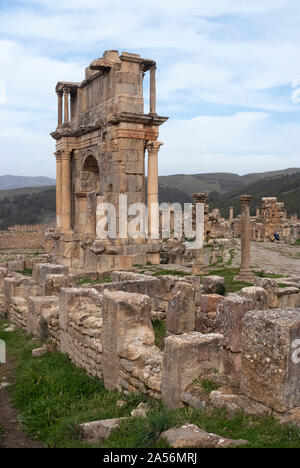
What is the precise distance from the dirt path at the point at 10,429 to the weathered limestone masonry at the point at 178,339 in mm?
1048

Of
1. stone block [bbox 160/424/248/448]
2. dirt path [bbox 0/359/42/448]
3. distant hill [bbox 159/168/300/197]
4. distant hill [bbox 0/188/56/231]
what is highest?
distant hill [bbox 159/168/300/197]

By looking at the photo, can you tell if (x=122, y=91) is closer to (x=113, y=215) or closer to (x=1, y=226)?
(x=113, y=215)

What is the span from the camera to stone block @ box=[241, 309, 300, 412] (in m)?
3.25

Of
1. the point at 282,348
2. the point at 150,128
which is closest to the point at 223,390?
the point at 282,348

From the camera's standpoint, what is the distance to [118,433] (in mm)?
3723

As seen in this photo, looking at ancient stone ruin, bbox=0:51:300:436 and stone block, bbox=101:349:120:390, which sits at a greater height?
ancient stone ruin, bbox=0:51:300:436

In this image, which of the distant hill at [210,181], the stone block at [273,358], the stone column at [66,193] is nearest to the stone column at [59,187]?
the stone column at [66,193]

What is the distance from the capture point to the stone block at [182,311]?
6637mm

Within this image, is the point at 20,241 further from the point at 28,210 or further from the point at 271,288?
the point at 28,210

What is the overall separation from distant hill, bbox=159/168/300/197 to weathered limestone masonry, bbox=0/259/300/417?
94.2m

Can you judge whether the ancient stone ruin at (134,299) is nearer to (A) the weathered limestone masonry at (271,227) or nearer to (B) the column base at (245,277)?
(B) the column base at (245,277)

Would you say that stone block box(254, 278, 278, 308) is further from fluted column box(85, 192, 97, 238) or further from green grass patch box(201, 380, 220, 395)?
fluted column box(85, 192, 97, 238)

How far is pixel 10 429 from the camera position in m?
4.54

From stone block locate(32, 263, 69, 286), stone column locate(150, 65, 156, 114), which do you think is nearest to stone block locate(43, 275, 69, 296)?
stone block locate(32, 263, 69, 286)
